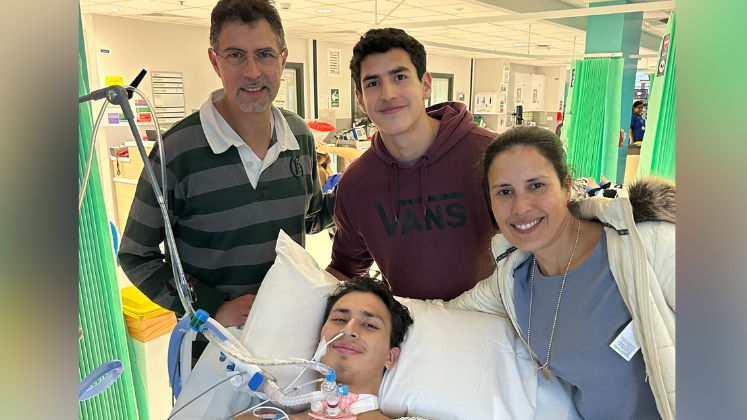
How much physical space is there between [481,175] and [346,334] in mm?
671

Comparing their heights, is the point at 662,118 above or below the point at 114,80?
below

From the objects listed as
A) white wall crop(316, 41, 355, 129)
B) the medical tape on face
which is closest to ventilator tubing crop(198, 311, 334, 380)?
the medical tape on face

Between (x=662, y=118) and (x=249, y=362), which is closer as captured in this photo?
(x=249, y=362)

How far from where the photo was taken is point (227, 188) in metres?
1.63

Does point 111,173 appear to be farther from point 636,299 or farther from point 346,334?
point 636,299

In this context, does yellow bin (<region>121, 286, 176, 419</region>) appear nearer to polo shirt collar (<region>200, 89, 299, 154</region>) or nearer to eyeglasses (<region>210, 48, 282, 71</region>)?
polo shirt collar (<region>200, 89, 299, 154</region>)

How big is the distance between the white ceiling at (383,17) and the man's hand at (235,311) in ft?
9.18

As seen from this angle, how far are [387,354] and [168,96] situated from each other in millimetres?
5872

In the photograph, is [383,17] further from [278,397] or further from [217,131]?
[278,397]

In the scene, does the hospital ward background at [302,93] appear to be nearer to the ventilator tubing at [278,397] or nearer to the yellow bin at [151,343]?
the yellow bin at [151,343]

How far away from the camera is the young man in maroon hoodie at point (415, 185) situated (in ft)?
5.66

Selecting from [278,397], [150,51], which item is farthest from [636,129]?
[278,397]
